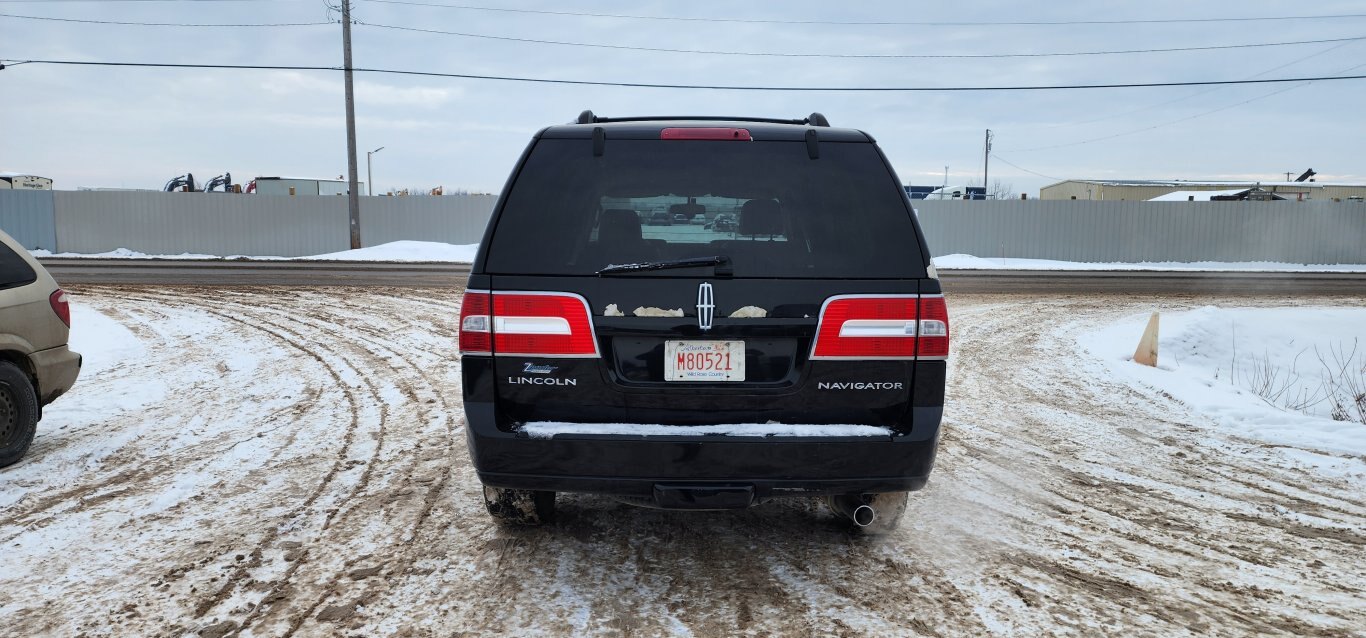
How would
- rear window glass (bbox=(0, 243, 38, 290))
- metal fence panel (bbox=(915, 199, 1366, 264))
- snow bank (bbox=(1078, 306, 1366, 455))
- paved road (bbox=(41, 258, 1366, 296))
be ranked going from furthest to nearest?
metal fence panel (bbox=(915, 199, 1366, 264))
paved road (bbox=(41, 258, 1366, 296))
snow bank (bbox=(1078, 306, 1366, 455))
rear window glass (bbox=(0, 243, 38, 290))

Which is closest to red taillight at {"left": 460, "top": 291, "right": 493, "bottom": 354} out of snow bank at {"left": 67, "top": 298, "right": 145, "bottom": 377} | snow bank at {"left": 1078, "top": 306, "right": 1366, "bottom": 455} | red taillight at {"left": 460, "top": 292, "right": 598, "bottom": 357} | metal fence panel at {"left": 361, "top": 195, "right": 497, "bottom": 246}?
red taillight at {"left": 460, "top": 292, "right": 598, "bottom": 357}

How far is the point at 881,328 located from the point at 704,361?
0.69 meters

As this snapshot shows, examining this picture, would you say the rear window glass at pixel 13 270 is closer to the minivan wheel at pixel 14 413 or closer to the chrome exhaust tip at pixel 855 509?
the minivan wheel at pixel 14 413

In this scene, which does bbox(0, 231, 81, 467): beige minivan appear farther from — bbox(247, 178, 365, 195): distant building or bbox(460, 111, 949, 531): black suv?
bbox(247, 178, 365, 195): distant building

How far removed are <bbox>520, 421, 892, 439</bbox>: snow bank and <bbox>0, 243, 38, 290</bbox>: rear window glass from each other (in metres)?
4.24

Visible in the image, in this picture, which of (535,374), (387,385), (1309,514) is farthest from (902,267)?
(387,385)

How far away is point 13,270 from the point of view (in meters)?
5.38

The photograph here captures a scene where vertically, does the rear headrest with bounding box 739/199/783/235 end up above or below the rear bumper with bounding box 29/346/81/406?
above

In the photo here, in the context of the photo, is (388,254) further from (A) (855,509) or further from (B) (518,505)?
(A) (855,509)

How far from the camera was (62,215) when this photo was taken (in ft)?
101

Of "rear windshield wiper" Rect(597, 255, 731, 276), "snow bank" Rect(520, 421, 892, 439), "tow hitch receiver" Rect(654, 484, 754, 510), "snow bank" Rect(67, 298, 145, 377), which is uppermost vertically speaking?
"rear windshield wiper" Rect(597, 255, 731, 276)

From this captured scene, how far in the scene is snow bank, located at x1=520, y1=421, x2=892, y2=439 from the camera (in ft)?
10.5

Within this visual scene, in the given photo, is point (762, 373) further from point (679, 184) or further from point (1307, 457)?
point (1307, 457)

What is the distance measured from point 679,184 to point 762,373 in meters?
0.86
